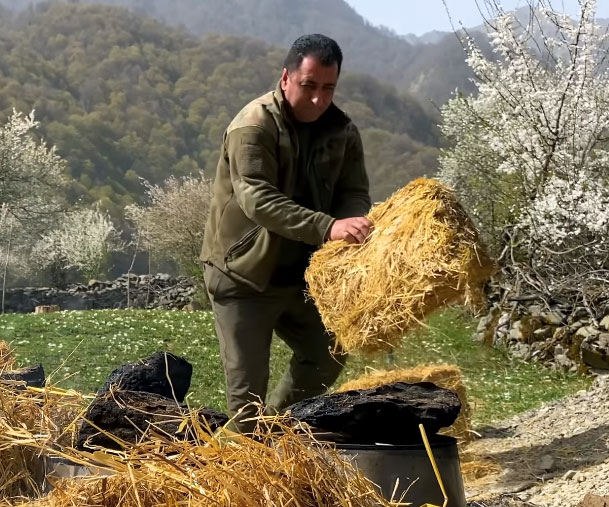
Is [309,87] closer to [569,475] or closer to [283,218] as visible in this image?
[283,218]

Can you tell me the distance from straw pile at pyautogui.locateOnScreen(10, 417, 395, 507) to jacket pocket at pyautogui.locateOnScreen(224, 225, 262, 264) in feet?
7.54

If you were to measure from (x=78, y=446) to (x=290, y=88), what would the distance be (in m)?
2.12

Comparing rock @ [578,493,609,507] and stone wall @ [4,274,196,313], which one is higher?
rock @ [578,493,609,507]

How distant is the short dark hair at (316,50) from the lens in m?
3.84

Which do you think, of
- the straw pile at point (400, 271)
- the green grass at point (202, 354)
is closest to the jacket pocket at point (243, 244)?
the straw pile at point (400, 271)

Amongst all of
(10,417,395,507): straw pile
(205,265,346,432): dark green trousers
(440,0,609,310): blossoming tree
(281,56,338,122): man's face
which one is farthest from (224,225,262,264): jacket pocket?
(440,0,609,310): blossoming tree

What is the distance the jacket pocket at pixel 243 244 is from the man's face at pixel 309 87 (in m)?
0.58

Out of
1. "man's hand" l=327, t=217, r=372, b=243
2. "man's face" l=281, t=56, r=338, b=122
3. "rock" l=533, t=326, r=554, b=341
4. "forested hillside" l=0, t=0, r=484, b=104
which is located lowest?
"rock" l=533, t=326, r=554, b=341

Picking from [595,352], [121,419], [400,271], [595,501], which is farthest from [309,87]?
[595,352]

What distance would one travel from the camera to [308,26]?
559ft

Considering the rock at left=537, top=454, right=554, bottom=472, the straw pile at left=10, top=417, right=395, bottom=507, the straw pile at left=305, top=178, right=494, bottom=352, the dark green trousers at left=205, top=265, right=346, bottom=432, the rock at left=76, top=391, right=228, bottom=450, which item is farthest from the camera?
the rock at left=537, top=454, right=554, bottom=472

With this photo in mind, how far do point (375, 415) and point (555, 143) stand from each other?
10.9m

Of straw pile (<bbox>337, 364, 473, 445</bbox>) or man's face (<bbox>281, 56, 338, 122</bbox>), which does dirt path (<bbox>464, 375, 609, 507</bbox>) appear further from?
man's face (<bbox>281, 56, 338, 122</bbox>)

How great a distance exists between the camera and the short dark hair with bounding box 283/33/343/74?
3.84m
